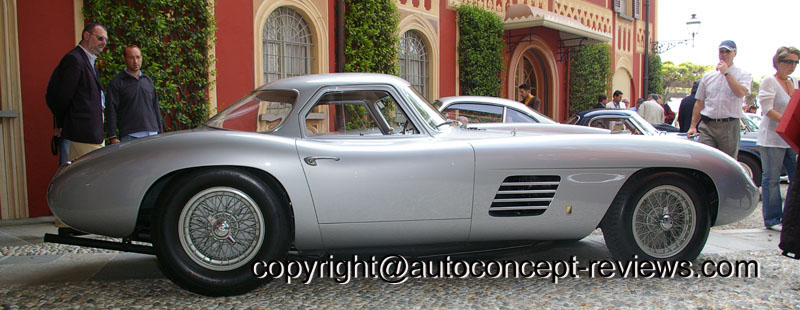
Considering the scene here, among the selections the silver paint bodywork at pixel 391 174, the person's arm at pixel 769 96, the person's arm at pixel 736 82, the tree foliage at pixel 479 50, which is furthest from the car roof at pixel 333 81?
the tree foliage at pixel 479 50

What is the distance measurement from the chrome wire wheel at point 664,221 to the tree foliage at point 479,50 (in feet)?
27.6

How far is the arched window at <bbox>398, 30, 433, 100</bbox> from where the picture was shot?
35.2 feet

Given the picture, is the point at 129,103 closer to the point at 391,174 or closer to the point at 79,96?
the point at 79,96

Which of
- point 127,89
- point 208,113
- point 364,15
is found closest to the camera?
point 127,89

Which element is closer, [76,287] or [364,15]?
[76,287]

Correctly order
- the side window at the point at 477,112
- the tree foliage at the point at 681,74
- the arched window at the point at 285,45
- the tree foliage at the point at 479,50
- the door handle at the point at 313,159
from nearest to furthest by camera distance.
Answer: the door handle at the point at 313,159 < the side window at the point at 477,112 < the arched window at the point at 285,45 < the tree foliage at the point at 479,50 < the tree foliage at the point at 681,74

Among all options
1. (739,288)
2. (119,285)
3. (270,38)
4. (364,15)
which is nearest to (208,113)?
(270,38)

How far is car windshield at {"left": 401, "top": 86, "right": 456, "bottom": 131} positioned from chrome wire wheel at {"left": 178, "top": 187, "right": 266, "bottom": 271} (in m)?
1.21

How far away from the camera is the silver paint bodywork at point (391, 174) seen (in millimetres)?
3092

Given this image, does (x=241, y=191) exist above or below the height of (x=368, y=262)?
above

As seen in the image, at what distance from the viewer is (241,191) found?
3.16m

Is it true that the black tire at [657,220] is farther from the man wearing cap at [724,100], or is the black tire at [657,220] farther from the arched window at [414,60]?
the arched window at [414,60]

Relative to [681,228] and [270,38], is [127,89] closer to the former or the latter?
[270,38]

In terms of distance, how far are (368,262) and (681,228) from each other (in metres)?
2.08
